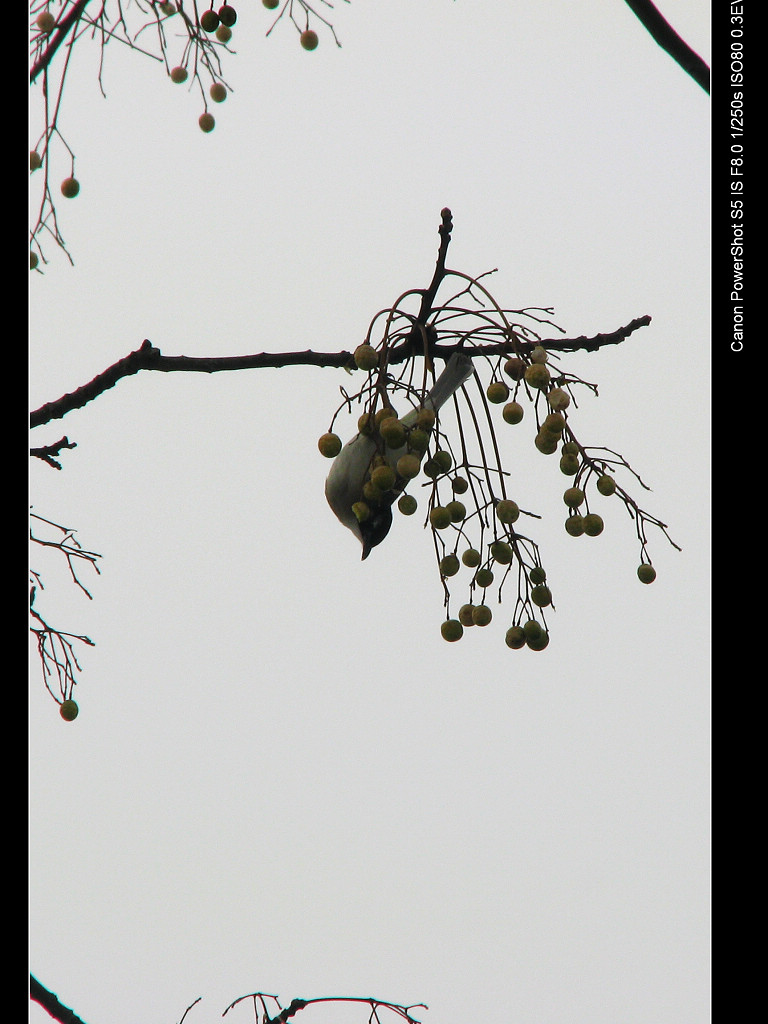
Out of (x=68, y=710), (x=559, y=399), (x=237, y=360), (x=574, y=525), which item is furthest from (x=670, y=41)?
(x=68, y=710)

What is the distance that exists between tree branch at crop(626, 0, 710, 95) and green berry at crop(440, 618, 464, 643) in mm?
812

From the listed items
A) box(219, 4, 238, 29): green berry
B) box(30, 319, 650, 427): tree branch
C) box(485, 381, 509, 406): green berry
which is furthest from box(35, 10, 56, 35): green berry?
box(485, 381, 509, 406): green berry


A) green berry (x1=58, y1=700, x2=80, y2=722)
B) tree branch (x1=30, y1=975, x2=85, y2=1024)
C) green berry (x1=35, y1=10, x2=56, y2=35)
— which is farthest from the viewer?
green berry (x1=58, y1=700, x2=80, y2=722)

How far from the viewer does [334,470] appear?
143 cm

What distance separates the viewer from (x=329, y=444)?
53.9 inches

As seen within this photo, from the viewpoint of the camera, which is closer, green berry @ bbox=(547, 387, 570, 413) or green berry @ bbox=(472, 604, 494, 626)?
green berry @ bbox=(547, 387, 570, 413)

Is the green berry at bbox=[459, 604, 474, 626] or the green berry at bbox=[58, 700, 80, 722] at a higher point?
the green berry at bbox=[459, 604, 474, 626]

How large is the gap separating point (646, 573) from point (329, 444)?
0.58 meters

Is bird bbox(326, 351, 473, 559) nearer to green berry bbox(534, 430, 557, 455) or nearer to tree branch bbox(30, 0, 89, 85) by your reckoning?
green berry bbox(534, 430, 557, 455)

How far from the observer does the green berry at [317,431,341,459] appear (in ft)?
4.48

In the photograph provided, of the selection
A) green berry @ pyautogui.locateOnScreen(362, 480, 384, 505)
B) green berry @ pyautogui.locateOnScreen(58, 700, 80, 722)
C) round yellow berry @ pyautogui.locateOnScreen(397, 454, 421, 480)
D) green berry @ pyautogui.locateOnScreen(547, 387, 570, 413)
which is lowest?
green berry @ pyautogui.locateOnScreen(58, 700, 80, 722)
